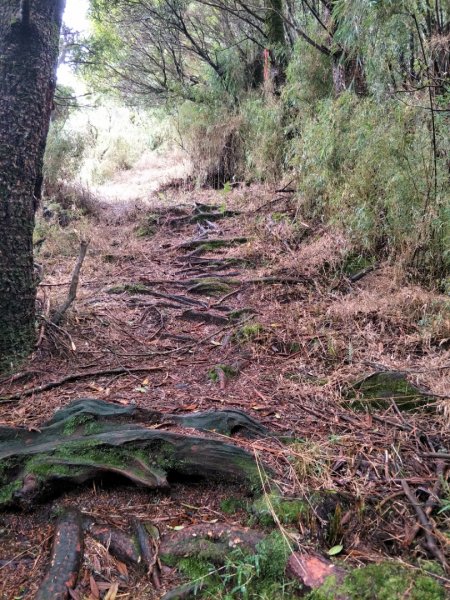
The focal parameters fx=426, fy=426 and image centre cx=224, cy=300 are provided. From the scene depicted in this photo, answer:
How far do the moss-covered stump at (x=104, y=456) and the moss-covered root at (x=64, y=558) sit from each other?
18 cm

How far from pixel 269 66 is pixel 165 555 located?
8189 millimetres

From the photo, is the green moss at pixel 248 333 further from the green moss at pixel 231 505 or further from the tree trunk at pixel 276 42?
the tree trunk at pixel 276 42

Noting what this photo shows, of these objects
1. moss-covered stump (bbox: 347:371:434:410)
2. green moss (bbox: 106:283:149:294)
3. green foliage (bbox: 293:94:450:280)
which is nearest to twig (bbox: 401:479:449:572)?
moss-covered stump (bbox: 347:371:434:410)

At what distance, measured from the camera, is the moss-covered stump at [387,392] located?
2.46 metres

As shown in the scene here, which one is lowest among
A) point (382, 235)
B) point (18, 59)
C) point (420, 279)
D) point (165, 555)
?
point (165, 555)

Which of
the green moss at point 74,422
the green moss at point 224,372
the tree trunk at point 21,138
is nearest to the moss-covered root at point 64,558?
the green moss at point 74,422

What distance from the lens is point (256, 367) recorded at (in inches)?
123

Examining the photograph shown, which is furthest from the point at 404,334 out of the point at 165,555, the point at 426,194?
the point at 165,555

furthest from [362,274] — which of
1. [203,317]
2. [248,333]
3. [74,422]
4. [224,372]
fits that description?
[74,422]

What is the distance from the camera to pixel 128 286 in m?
4.66

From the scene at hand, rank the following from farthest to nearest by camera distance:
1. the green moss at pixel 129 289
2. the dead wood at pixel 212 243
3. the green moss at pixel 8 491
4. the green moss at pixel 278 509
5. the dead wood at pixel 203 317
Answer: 1. the dead wood at pixel 212 243
2. the green moss at pixel 129 289
3. the dead wood at pixel 203 317
4. the green moss at pixel 8 491
5. the green moss at pixel 278 509

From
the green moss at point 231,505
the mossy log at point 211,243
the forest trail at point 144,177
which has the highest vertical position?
the forest trail at point 144,177

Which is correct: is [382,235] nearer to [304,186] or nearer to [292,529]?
[304,186]

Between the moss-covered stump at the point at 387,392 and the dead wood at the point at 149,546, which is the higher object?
the moss-covered stump at the point at 387,392
